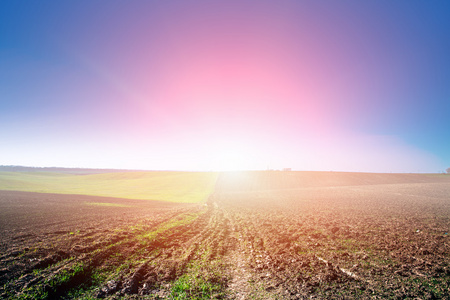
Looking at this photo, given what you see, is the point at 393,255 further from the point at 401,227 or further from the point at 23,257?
the point at 23,257

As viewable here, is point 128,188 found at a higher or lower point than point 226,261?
lower

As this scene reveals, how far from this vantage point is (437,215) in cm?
1680

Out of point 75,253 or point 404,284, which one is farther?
point 75,253

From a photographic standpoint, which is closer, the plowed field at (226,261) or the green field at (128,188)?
the plowed field at (226,261)

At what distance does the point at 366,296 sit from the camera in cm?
578

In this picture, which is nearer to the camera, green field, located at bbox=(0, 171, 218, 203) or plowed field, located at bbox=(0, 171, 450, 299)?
plowed field, located at bbox=(0, 171, 450, 299)

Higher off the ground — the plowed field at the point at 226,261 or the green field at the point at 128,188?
the plowed field at the point at 226,261

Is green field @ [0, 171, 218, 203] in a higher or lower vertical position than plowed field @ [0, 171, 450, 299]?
lower

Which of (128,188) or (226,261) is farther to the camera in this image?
(128,188)

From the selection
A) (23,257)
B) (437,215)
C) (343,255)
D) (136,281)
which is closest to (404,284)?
(343,255)

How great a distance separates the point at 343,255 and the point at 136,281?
27.6ft

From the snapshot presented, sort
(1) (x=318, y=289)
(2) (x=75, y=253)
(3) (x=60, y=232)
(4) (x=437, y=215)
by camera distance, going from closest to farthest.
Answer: (1) (x=318, y=289)
(2) (x=75, y=253)
(3) (x=60, y=232)
(4) (x=437, y=215)

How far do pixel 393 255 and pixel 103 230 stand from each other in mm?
15603

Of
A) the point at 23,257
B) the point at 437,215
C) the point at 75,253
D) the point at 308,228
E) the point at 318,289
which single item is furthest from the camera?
the point at 437,215
